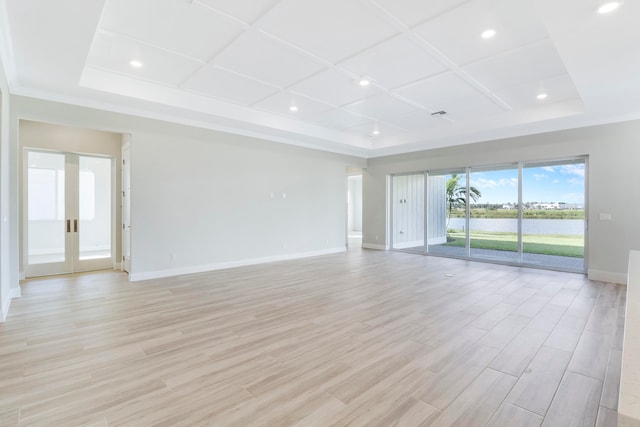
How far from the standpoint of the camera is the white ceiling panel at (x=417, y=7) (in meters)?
2.87

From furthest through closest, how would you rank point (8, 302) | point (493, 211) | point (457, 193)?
point (457, 193) → point (493, 211) → point (8, 302)

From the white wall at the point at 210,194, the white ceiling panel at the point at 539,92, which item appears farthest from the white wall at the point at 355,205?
the white ceiling panel at the point at 539,92

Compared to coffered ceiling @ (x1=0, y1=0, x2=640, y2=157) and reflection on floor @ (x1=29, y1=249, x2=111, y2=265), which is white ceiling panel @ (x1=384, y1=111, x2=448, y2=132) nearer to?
coffered ceiling @ (x1=0, y1=0, x2=640, y2=157)

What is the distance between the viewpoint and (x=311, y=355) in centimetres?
275

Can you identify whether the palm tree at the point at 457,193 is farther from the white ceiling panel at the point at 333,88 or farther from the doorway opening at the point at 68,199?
the doorway opening at the point at 68,199

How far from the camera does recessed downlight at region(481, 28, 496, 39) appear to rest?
3.29 m

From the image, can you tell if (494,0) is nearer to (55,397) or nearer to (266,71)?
(266,71)

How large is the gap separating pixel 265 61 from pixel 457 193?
6135 millimetres

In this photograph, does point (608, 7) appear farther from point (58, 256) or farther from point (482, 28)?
point (58, 256)

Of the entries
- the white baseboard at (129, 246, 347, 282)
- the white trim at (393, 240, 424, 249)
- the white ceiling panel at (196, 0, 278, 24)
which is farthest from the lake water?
the white ceiling panel at (196, 0, 278, 24)

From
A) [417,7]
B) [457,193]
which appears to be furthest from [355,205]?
[417,7]

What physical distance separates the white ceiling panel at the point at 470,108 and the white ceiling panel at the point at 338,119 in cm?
161

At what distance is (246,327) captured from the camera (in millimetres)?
3377

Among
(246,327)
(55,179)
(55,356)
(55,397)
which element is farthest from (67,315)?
(55,179)
